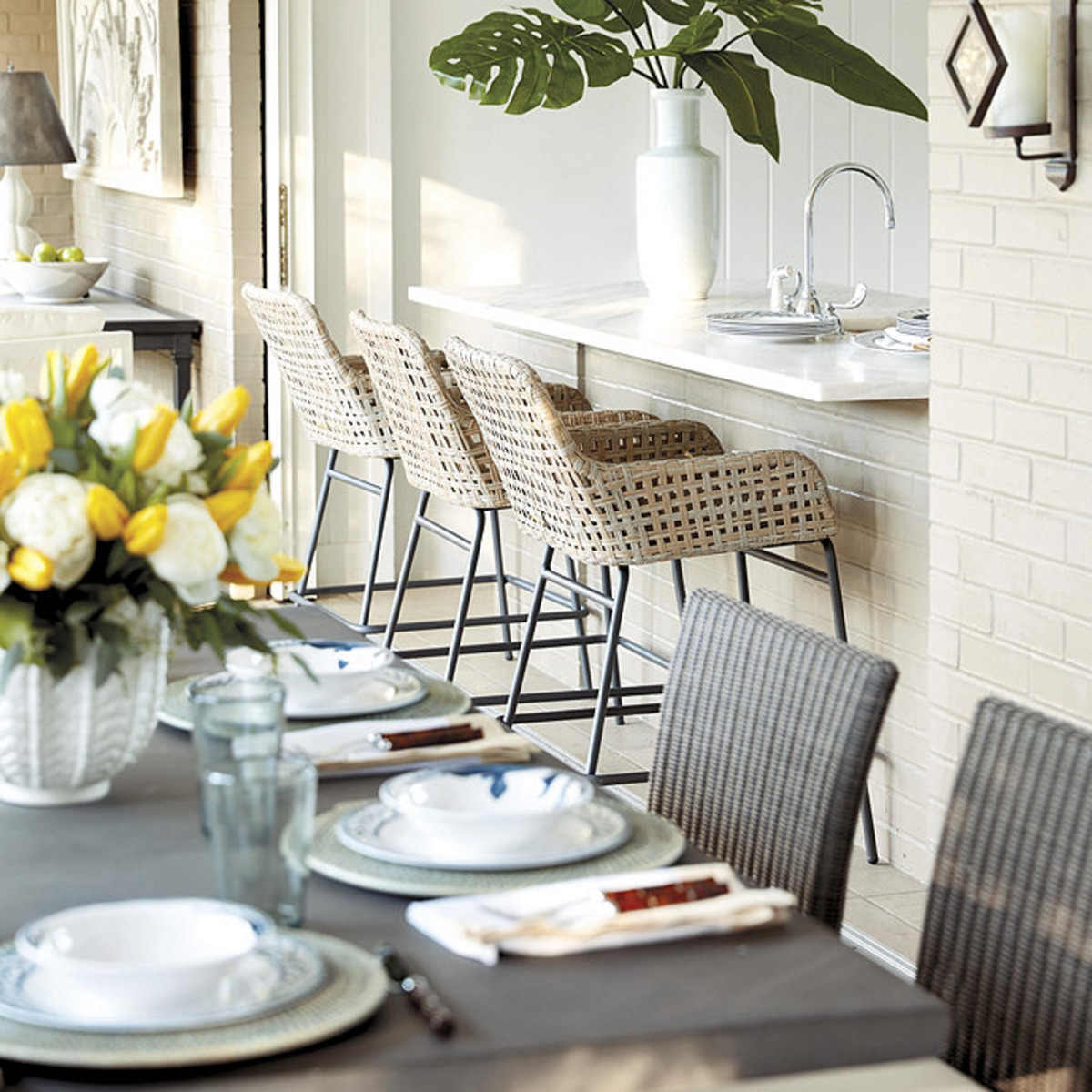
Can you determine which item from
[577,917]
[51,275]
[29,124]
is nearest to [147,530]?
[577,917]

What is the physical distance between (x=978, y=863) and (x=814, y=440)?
214 cm

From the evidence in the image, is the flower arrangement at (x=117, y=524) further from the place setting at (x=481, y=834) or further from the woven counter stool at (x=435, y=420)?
the woven counter stool at (x=435, y=420)

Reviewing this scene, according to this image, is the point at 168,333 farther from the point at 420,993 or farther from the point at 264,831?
the point at 420,993

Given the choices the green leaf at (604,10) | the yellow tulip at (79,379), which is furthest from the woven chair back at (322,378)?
the yellow tulip at (79,379)

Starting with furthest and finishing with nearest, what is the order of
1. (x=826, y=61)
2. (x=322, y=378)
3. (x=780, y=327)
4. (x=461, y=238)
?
(x=461, y=238) → (x=322, y=378) → (x=826, y=61) → (x=780, y=327)

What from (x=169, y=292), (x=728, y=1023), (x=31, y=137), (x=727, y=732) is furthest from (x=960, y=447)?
(x=31, y=137)

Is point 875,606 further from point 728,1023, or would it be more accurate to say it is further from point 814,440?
point 728,1023

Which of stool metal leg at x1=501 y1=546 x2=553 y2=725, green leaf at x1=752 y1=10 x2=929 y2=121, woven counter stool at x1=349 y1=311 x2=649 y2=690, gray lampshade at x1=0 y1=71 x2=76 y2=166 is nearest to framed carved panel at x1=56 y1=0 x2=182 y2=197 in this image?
gray lampshade at x1=0 y1=71 x2=76 y2=166

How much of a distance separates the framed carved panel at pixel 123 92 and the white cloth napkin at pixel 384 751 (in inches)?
170

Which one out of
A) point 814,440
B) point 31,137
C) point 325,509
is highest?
point 31,137

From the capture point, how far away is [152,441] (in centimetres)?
164

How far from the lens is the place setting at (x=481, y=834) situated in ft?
5.22

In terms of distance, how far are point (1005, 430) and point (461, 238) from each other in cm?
340

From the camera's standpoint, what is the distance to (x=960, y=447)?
304 centimetres
